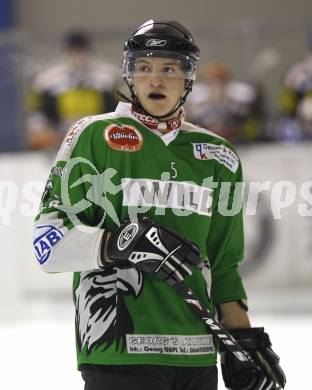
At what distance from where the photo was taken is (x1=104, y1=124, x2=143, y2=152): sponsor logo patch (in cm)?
291

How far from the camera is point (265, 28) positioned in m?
8.95

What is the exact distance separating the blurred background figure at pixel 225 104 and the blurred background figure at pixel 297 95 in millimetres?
204

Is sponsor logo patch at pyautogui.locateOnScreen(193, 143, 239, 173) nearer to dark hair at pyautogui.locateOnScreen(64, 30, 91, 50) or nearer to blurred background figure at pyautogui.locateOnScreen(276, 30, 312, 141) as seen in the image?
blurred background figure at pyautogui.locateOnScreen(276, 30, 312, 141)

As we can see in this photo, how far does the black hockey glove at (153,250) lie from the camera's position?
8.99ft

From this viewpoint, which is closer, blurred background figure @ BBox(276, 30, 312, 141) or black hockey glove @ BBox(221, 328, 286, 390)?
black hockey glove @ BBox(221, 328, 286, 390)

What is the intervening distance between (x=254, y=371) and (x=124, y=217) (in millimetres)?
585

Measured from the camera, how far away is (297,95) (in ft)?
29.3

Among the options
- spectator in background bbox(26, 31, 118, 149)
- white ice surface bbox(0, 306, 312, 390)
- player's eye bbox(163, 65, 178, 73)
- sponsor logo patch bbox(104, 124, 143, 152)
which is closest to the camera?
sponsor logo patch bbox(104, 124, 143, 152)

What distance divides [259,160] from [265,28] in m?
1.75

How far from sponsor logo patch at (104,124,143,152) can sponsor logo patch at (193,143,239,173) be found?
0.62ft

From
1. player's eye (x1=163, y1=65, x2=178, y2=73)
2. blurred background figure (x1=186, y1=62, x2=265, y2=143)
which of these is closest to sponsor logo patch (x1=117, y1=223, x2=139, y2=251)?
player's eye (x1=163, y1=65, x2=178, y2=73)

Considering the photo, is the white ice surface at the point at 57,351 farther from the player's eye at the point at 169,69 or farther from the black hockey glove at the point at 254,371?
the player's eye at the point at 169,69

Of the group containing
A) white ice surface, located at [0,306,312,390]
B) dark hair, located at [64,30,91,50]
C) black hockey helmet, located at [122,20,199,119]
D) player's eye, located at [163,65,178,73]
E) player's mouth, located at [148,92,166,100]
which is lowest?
white ice surface, located at [0,306,312,390]

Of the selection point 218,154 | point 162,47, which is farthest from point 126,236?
point 162,47
